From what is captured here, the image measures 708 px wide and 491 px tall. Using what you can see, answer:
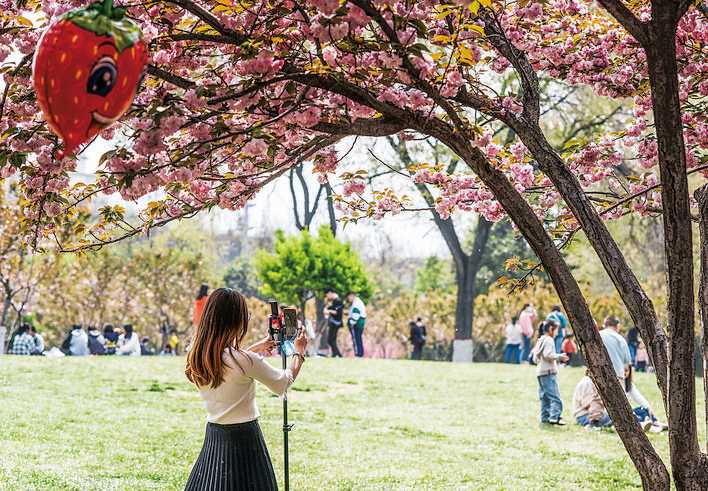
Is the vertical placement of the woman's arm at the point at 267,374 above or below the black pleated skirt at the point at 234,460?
above

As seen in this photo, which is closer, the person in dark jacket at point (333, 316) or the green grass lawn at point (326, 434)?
the green grass lawn at point (326, 434)

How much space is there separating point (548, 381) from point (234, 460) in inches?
259

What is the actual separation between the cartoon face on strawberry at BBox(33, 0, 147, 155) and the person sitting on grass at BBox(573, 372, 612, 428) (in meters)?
8.36

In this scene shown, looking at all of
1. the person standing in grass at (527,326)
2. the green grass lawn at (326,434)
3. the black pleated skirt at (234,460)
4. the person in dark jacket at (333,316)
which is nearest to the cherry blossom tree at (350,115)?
the black pleated skirt at (234,460)

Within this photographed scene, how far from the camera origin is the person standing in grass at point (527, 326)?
19.2 metres

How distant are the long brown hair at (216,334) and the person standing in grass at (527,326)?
16.0 m

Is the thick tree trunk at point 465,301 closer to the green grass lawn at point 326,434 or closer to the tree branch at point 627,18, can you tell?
the green grass lawn at point 326,434

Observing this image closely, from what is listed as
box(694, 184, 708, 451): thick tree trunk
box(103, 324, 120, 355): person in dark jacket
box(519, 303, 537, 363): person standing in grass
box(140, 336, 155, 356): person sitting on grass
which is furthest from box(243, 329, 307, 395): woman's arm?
box(140, 336, 155, 356): person sitting on grass

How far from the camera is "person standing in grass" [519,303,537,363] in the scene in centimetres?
1923

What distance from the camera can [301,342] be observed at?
Answer: 4164mm

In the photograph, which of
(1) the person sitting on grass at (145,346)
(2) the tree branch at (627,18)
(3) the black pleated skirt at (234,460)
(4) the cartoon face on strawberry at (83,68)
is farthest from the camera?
(1) the person sitting on grass at (145,346)

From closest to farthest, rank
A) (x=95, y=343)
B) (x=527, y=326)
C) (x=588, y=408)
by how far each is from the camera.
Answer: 1. (x=588, y=408)
2. (x=527, y=326)
3. (x=95, y=343)

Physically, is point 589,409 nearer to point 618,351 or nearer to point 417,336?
point 618,351

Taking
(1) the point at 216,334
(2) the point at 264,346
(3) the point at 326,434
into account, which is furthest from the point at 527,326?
(1) the point at 216,334
